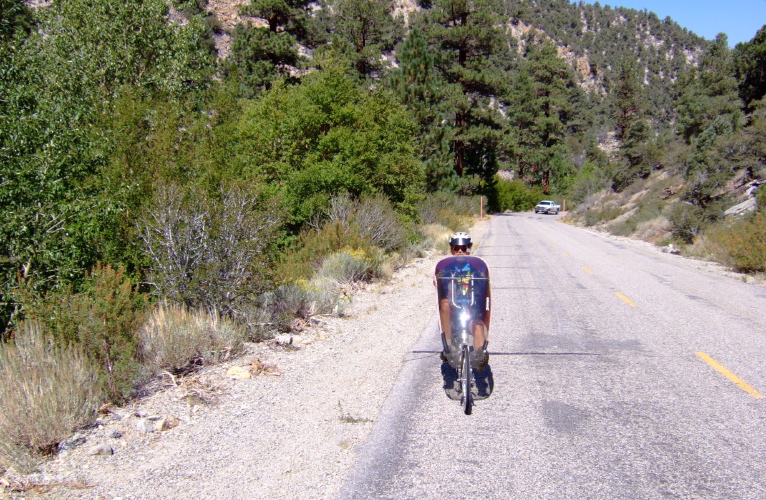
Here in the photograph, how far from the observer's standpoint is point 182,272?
26.6 ft

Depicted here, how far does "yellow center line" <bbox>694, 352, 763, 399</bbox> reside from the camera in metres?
5.81

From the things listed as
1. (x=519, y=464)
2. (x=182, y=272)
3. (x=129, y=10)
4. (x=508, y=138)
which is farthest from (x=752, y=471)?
(x=508, y=138)

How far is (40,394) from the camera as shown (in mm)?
4910

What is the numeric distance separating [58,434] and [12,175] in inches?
146

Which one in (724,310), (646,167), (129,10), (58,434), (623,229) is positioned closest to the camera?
(58,434)

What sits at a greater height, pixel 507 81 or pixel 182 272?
pixel 507 81

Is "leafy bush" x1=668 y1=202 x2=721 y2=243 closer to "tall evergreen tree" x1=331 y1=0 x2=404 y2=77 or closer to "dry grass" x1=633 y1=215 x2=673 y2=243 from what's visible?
"dry grass" x1=633 y1=215 x2=673 y2=243

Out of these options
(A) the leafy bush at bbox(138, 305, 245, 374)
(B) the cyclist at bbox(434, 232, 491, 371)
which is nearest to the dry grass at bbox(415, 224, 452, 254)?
(A) the leafy bush at bbox(138, 305, 245, 374)

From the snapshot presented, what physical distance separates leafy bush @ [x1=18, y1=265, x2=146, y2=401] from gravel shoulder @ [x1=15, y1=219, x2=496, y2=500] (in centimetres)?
32

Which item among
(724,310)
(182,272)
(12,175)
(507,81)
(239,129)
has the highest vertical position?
(507,81)

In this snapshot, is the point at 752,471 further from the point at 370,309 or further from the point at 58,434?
the point at 370,309

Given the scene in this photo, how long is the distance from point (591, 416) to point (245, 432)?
312 cm

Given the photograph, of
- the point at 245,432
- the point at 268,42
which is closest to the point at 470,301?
the point at 245,432

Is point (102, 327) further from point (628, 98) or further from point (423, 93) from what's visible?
point (628, 98)
